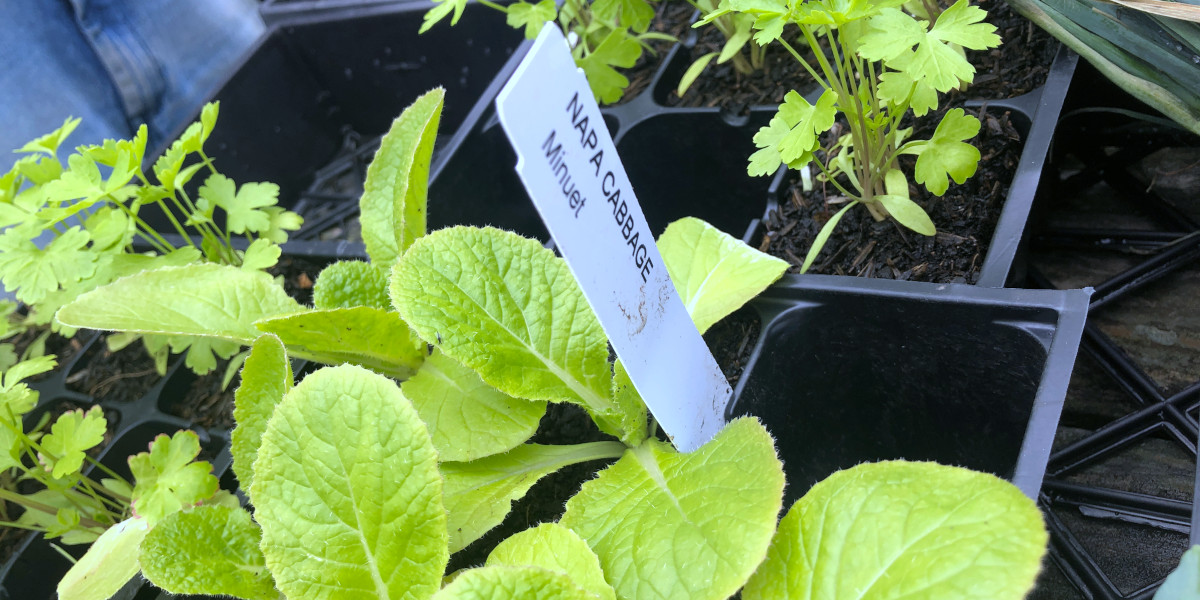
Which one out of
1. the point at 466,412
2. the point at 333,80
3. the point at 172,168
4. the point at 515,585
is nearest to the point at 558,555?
the point at 515,585

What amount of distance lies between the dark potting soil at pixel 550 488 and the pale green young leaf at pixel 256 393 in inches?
8.1

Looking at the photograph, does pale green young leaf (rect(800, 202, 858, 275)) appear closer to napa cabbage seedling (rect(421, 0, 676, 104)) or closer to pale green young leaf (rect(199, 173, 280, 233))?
napa cabbage seedling (rect(421, 0, 676, 104))

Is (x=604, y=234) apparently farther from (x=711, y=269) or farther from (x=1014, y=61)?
(x=1014, y=61)

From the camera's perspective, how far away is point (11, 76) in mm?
1572

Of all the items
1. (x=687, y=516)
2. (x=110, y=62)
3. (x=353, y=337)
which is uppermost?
(x=110, y=62)

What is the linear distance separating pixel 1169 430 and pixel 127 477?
124 centimetres

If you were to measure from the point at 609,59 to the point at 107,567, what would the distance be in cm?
78

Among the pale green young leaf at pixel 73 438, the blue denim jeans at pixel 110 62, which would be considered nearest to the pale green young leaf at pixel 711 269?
the pale green young leaf at pixel 73 438

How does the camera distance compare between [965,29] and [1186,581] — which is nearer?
[1186,581]

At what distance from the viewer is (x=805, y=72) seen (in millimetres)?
1078

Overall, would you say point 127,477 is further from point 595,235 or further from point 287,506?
point 595,235

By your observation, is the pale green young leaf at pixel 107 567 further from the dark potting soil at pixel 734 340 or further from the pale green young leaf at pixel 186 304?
the dark potting soil at pixel 734 340

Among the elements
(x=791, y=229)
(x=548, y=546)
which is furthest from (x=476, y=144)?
(x=548, y=546)

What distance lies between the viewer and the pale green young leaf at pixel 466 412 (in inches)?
27.6
